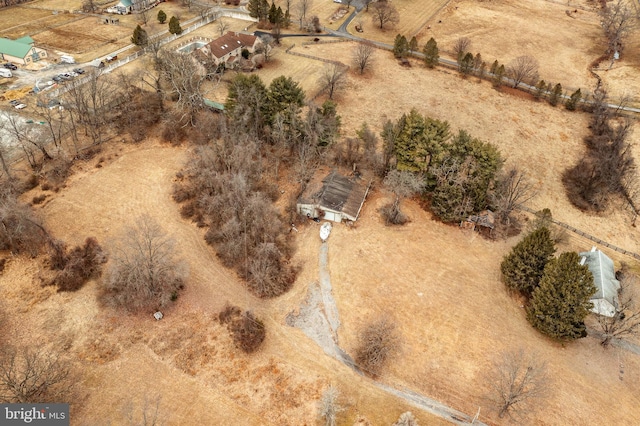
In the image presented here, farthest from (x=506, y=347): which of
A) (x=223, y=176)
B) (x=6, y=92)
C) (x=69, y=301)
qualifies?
(x=6, y=92)

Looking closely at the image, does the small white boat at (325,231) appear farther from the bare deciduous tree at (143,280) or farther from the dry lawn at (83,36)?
the dry lawn at (83,36)

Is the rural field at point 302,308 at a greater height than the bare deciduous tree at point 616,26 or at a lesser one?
lesser

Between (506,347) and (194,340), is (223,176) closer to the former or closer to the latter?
(194,340)

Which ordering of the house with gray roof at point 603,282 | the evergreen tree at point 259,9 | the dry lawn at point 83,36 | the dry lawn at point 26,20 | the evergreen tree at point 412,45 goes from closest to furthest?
the house with gray roof at point 603,282 → the dry lawn at point 83,36 → the evergreen tree at point 412,45 → the dry lawn at point 26,20 → the evergreen tree at point 259,9

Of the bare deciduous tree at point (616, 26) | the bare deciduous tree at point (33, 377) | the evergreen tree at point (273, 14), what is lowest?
the bare deciduous tree at point (33, 377)

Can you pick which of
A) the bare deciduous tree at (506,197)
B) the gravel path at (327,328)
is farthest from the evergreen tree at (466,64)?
the gravel path at (327,328)

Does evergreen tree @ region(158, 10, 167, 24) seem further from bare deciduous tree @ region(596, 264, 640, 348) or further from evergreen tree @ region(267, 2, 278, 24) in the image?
bare deciduous tree @ region(596, 264, 640, 348)

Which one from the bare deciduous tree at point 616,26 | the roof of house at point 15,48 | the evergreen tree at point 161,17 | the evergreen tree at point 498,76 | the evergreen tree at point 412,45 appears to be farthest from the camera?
the evergreen tree at point 161,17

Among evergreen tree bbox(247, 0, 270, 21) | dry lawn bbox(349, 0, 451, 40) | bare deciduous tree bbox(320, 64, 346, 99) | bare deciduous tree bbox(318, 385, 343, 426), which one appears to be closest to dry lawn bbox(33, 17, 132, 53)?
evergreen tree bbox(247, 0, 270, 21)
